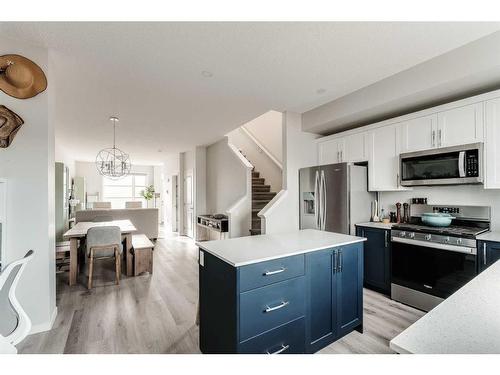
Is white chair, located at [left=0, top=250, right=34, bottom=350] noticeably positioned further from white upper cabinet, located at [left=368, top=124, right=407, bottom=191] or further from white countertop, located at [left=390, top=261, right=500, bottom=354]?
white upper cabinet, located at [left=368, top=124, right=407, bottom=191]

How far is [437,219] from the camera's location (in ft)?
8.91

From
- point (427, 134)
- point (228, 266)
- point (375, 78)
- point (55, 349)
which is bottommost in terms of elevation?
point (55, 349)

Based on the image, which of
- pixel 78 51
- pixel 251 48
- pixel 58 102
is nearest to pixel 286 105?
pixel 251 48

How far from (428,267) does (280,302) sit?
6.39 ft

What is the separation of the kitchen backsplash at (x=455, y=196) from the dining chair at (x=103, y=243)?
3953 mm

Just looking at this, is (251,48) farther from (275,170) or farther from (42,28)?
(275,170)

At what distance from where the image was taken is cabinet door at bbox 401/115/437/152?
8.89 ft

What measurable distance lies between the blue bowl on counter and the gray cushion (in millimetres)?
4035

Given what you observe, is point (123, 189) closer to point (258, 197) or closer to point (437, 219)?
point (258, 197)

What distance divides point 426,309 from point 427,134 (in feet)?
6.29

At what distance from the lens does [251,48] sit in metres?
2.16

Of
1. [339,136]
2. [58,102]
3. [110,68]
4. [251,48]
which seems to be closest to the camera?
[251,48]

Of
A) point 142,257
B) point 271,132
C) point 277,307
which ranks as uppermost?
point 271,132

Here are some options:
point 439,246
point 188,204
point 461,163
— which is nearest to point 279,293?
point 439,246
